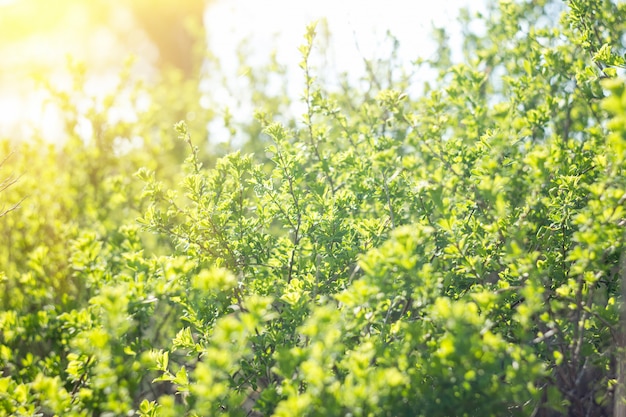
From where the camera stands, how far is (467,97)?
11.3 ft

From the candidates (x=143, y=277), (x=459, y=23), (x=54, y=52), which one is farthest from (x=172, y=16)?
(x=143, y=277)

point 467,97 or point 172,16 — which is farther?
point 172,16

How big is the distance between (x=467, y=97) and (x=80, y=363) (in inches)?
112

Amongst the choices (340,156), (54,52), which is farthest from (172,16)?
(340,156)

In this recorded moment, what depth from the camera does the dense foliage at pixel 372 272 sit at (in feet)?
6.73

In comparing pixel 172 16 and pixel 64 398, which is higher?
pixel 172 16

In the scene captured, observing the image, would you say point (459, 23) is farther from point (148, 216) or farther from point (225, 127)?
point (148, 216)

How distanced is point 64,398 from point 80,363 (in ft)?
0.99

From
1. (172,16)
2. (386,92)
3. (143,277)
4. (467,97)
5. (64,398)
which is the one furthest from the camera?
(172,16)

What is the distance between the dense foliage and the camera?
205 centimetres

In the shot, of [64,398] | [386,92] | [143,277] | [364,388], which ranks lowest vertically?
[364,388]

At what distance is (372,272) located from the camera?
2.13 meters

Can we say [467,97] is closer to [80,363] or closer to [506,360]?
[506,360]

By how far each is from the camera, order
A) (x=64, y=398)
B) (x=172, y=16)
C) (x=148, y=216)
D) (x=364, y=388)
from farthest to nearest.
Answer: (x=172, y=16) < (x=148, y=216) < (x=64, y=398) < (x=364, y=388)
